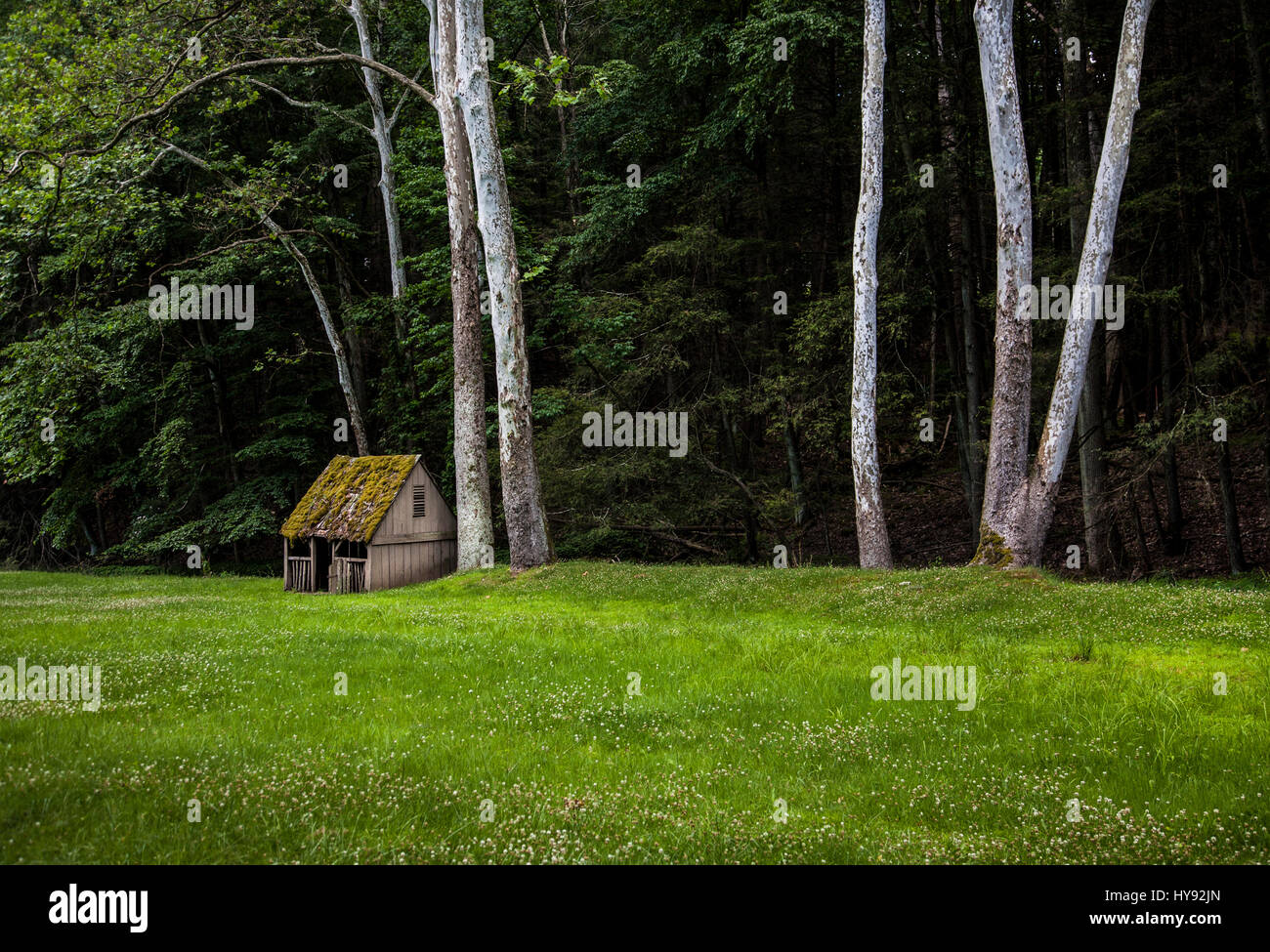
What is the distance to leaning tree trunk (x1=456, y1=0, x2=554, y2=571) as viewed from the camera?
1986 cm

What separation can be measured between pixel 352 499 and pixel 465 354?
5.95 metres

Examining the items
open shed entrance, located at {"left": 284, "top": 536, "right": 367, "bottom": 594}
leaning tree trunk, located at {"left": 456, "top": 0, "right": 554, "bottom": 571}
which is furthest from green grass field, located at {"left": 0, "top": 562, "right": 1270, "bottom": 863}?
open shed entrance, located at {"left": 284, "top": 536, "right": 367, "bottom": 594}

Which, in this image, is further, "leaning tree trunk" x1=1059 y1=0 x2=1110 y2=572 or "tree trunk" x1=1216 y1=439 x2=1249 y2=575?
"leaning tree trunk" x1=1059 y1=0 x2=1110 y2=572

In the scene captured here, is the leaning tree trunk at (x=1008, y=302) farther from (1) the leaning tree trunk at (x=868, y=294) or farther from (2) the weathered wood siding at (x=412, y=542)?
(2) the weathered wood siding at (x=412, y=542)

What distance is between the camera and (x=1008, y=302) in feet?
52.6

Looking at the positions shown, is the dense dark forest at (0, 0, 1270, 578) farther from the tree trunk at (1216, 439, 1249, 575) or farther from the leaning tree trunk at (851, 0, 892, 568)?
the leaning tree trunk at (851, 0, 892, 568)

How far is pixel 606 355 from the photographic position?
24.5m

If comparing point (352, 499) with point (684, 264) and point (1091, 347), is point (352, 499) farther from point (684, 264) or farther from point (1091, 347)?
point (1091, 347)

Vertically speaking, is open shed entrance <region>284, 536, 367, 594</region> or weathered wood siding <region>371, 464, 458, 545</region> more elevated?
weathered wood siding <region>371, 464, 458, 545</region>

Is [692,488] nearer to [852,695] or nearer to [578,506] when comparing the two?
[578,506]

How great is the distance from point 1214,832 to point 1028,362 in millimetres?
12057

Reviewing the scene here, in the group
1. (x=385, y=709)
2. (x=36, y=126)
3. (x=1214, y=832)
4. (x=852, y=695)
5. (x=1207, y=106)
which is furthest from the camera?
(x=36, y=126)

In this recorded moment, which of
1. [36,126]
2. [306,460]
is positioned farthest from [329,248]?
[36,126]

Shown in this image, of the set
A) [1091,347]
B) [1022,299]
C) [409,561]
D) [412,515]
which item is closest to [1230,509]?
[1091,347]
